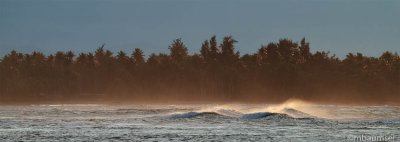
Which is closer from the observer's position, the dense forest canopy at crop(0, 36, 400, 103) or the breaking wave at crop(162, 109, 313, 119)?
the breaking wave at crop(162, 109, 313, 119)

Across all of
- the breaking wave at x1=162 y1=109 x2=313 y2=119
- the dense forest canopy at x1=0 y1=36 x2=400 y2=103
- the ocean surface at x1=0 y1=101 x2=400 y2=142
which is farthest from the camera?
the dense forest canopy at x1=0 y1=36 x2=400 y2=103

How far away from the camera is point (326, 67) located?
195 metres

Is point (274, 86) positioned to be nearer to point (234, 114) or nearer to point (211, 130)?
point (234, 114)

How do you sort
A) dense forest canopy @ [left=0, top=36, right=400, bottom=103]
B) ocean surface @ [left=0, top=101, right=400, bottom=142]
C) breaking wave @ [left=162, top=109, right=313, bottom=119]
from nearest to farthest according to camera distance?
ocean surface @ [left=0, top=101, right=400, bottom=142]
breaking wave @ [left=162, top=109, right=313, bottom=119]
dense forest canopy @ [left=0, top=36, right=400, bottom=103]

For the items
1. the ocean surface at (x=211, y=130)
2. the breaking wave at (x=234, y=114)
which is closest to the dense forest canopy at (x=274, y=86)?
the breaking wave at (x=234, y=114)

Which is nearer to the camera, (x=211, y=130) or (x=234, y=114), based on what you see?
(x=211, y=130)

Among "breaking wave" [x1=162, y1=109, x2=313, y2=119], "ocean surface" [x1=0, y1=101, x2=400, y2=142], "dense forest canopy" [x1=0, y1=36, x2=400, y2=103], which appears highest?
"dense forest canopy" [x1=0, y1=36, x2=400, y2=103]

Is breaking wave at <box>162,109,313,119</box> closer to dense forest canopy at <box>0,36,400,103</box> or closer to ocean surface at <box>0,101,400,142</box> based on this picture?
ocean surface at <box>0,101,400,142</box>

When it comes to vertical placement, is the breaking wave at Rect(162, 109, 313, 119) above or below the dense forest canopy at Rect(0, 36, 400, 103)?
below

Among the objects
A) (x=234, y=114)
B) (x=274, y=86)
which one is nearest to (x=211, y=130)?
(x=234, y=114)

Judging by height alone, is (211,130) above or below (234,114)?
below

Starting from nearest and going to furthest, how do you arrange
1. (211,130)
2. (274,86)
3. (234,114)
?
(211,130), (234,114), (274,86)

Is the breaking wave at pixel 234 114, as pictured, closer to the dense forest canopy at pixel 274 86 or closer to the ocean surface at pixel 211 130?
the ocean surface at pixel 211 130

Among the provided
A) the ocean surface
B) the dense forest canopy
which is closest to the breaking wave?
the ocean surface
